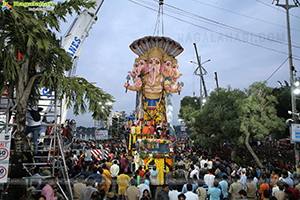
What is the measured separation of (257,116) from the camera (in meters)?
17.5

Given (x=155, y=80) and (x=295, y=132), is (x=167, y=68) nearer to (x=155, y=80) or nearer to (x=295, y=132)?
(x=155, y=80)

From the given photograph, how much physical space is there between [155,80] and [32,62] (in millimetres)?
14753

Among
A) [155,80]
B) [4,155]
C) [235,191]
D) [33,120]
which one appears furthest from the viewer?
[155,80]

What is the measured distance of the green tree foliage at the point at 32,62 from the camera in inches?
268

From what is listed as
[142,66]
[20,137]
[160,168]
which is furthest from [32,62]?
[142,66]

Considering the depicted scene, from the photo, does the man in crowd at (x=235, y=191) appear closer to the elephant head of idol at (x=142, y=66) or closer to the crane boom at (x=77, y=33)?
the crane boom at (x=77, y=33)

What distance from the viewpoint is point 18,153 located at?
6.95m

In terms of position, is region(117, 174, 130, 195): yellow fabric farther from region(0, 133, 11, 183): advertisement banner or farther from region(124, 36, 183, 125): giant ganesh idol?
region(124, 36, 183, 125): giant ganesh idol

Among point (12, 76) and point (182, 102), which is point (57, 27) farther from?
point (182, 102)

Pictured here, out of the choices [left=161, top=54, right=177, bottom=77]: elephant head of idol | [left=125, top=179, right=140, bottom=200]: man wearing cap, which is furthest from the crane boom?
[left=125, top=179, right=140, bottom=200]: man wearing cap

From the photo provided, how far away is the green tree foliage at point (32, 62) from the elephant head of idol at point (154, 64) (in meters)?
13.9

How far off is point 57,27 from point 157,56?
48.1ft

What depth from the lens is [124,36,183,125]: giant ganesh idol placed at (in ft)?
72.3

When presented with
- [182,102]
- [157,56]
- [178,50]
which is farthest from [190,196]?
[182,102]
